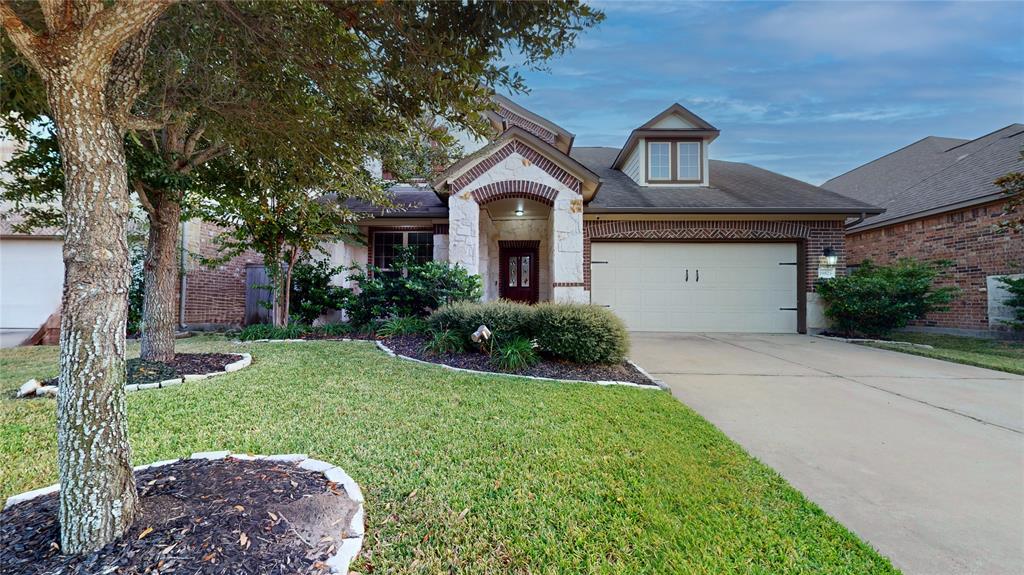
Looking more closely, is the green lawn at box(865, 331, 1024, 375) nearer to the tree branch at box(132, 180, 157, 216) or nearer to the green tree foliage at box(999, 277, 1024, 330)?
the green tree foliage at box(999, 277, 1024, 330)

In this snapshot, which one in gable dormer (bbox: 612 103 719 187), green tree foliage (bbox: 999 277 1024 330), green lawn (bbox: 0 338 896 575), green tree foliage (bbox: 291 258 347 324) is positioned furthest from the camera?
gable dormer (bbox: 612 103 719 187)

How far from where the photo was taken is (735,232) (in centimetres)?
998

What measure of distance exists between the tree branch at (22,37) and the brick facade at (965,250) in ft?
→ 48.3

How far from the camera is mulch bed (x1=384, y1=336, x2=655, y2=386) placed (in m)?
4.97

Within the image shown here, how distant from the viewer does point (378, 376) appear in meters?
4.75

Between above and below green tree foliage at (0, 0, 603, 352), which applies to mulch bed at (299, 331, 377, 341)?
below

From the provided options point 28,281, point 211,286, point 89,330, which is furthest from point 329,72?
point 28,281

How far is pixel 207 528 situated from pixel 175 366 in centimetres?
446

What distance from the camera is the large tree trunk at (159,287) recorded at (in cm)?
505

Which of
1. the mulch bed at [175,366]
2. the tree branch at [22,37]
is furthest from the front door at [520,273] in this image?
the tree branch at [22,37]

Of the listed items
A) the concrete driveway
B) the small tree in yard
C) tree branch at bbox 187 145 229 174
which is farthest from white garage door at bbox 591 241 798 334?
tree branch at bbox 187 145 229 174

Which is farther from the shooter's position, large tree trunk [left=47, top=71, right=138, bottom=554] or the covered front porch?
the covered front porch

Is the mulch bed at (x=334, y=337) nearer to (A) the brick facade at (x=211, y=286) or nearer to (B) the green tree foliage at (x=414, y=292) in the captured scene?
(B) the green tree foliage at (x=414, y=292)

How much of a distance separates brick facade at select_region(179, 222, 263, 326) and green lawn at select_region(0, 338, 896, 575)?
5411 mm
